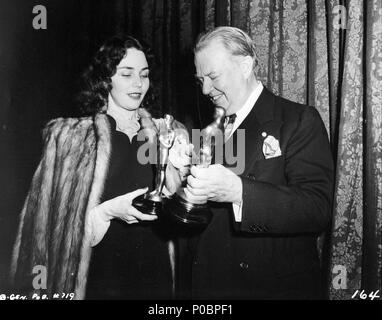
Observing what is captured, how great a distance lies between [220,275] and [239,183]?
0.37 metres

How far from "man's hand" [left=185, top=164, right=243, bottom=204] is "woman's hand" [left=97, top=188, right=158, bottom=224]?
50 cm

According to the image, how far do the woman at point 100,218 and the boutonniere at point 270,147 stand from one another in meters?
0.49

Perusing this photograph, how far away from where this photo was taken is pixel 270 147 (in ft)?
3.97

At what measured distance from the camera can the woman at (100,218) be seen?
1.54 metres

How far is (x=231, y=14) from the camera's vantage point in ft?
5.94

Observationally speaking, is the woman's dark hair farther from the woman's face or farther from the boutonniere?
the boutonniere

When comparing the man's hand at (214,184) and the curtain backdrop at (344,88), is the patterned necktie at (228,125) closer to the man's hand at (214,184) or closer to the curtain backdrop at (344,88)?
the man's hand at (214,184)

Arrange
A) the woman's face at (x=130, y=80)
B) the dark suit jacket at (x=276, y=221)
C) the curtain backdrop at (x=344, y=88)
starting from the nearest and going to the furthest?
1. the dark suit jacket at (x=276, y=221)
2. the curtain backdrop at (x=344, y=88)
3. the woman's face at (x=130, y=80)

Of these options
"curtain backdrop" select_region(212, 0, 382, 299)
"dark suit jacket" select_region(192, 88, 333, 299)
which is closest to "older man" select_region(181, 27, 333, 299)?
"dark suit jacket" select_region(192, 88, 333, 299)

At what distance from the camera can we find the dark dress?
5.04 ft

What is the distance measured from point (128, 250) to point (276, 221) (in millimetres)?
681

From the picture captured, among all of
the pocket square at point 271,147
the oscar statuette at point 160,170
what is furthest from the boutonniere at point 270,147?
the oscar statuette at point 160,170
